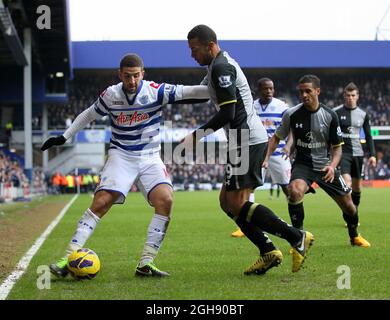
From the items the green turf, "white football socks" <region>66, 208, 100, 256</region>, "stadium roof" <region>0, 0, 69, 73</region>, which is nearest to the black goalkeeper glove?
"white football socks" <region>66, 208, 100, 256</region>

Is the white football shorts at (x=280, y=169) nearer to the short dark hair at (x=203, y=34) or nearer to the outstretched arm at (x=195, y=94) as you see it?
the outstretched arm at (x=195, y=94)

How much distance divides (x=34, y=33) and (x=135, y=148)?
28515 mm

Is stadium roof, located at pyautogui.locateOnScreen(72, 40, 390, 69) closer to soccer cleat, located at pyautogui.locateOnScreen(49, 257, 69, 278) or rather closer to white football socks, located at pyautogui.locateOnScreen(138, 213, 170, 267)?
white football socks, located at pyautogui.locateOnScreen(138, 213, 170, 267)

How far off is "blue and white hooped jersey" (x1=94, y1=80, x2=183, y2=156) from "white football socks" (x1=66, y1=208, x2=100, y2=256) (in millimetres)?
767

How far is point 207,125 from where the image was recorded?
6328mm

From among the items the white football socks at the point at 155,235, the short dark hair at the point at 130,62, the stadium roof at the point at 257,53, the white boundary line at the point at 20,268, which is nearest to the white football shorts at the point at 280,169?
the white boundary line at the point at 20,268

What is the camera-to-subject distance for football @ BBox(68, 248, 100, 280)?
21.4 feet

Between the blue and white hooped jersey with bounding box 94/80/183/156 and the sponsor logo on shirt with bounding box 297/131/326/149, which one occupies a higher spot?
the blue and white hooped jersey with bounding box 94/80/183/156

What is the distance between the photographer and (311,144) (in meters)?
8.73

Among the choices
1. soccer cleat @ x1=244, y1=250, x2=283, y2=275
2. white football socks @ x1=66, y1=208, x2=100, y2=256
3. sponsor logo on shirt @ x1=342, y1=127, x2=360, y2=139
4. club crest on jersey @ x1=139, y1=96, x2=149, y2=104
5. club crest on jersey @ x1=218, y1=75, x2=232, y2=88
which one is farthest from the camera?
sponsor logo on shirt @ x1=342, y1=127, x2=360, y2=139

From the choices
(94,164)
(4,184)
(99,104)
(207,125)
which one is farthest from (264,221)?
(94,164)

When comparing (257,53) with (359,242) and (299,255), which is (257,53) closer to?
(359,242)

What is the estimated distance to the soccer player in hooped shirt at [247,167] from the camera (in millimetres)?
6480

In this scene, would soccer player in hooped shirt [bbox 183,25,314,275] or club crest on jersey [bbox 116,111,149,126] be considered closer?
soccer player in hooped shirt [bbox 183,25,314,275]
